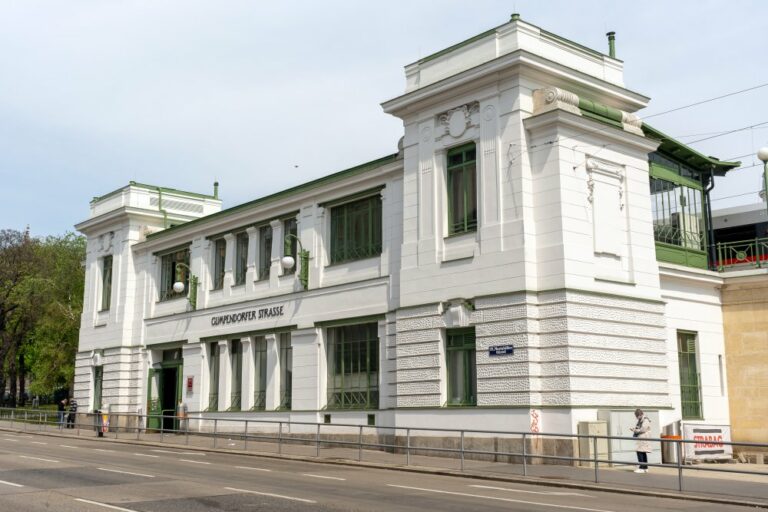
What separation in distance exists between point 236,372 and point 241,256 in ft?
16.2

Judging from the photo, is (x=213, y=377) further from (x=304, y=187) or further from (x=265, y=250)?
(x=304, y=187)

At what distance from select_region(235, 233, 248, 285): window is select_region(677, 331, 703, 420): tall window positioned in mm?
17701

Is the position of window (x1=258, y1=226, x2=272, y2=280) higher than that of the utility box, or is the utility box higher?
window (x1=258, y1=226, x2=272, y2=280)

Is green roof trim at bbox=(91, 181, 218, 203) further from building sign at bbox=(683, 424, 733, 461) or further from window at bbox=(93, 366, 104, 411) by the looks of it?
building sign at bbox=(683, 424, 733, 461)

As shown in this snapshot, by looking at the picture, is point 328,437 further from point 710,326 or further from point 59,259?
point 59,259

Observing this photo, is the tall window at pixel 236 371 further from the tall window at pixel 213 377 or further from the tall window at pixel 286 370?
the tall window at pixel 286 370

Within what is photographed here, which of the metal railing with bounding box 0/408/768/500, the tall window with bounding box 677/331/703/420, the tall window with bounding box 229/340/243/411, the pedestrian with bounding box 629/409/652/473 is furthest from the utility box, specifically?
the tall window with bounding box 229/340/243/411

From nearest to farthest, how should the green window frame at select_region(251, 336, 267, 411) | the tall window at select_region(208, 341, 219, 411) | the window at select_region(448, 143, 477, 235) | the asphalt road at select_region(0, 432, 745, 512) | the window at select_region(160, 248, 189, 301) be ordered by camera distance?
1. the asphalt road at select_region(0, 432, 745, 512)
2. the window at select_region(448, 143, 477, 235)
3. the green window frame at select_region(251, 336, 267, 411)
4. the tall window at select_region(208, 341, 219, 411)
5. the window at select_region(160, 248, 189, 301)

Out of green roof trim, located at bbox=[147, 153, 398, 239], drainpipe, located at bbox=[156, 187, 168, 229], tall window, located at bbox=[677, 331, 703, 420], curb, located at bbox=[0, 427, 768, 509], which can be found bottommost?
curb, located at bbox=[0, 427, 768, 509]

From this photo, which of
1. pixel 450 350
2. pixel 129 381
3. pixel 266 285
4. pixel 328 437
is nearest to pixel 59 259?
pixel 129 381

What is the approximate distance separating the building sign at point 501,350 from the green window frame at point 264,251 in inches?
524

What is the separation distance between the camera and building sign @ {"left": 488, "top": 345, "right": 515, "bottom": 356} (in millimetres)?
23047

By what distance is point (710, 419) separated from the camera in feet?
90.2

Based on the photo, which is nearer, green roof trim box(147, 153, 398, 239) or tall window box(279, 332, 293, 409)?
green roof trim box(147, 153, 398, 239)
